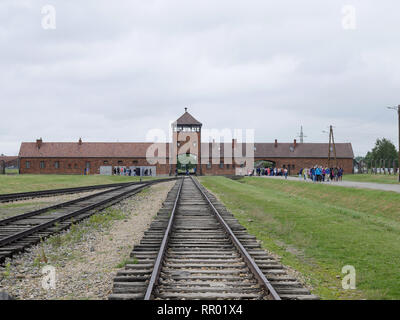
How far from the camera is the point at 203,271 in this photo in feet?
20.8

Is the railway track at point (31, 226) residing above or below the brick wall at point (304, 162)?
below

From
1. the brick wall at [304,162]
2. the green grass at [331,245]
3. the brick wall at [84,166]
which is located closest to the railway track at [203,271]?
the green grass at [331,245]

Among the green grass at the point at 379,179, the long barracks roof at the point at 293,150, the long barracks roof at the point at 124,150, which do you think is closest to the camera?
the green grass at the point at 379,179

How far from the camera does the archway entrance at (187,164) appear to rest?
236 feet

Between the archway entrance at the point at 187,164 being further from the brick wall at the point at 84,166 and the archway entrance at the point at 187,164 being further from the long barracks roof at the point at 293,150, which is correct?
the long barracks roof at the point at 293,150

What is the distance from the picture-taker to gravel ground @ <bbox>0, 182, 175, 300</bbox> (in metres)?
5.67

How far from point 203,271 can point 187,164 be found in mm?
68342

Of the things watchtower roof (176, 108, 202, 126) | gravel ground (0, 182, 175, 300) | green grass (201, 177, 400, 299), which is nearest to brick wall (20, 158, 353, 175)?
watchtower roof (176, 108, 202, 126)

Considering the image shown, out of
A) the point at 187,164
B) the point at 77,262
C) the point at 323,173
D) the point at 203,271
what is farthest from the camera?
the point at 187,164

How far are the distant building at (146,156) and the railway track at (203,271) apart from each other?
2367 inches

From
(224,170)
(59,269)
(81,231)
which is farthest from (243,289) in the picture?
A: (224,170)

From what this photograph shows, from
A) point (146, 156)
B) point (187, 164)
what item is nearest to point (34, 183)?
point (146, 156)

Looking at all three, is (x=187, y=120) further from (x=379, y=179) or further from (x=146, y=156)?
(x=379, y=179)
